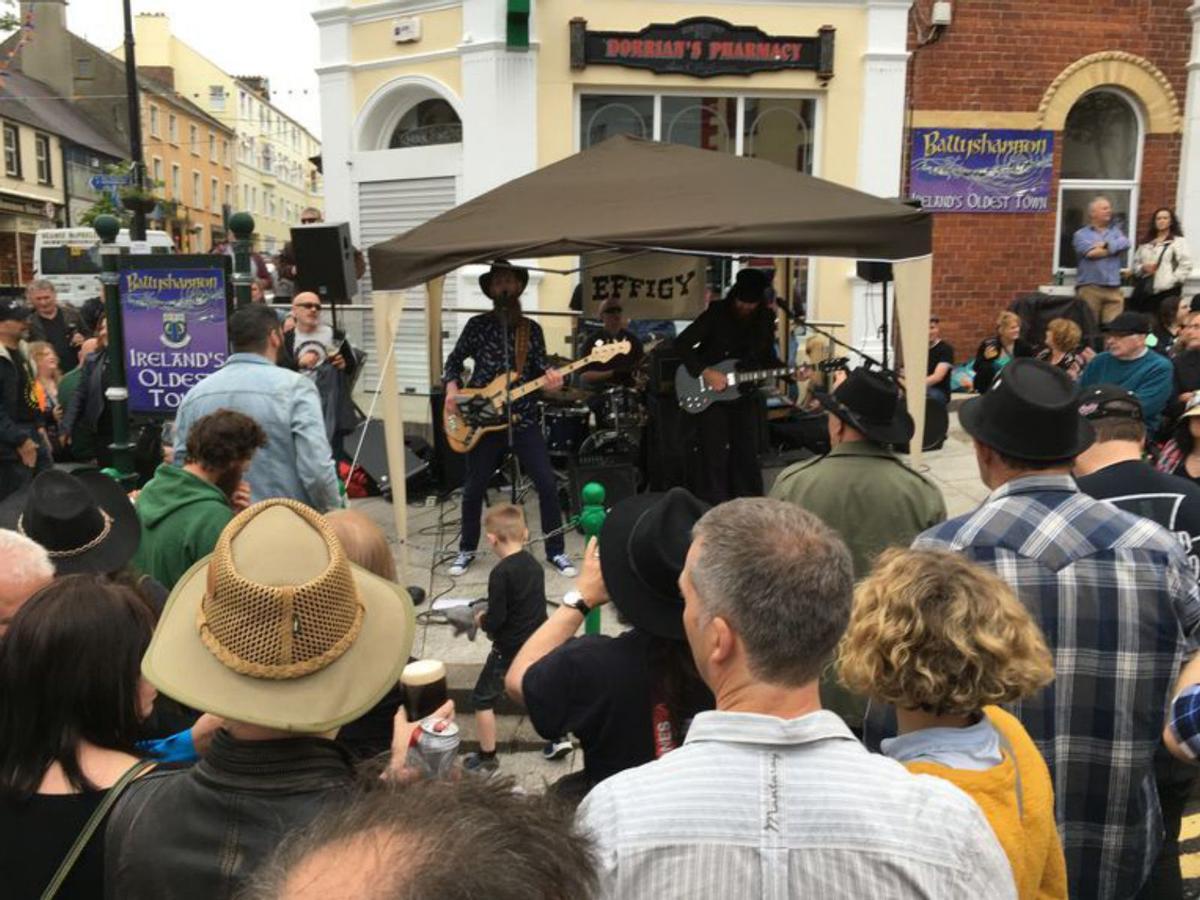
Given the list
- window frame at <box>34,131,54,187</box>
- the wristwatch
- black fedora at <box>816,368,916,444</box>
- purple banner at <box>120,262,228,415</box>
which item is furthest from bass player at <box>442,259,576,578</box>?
window frame at <box>34,131,54,187</box>

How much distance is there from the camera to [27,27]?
12.4 m

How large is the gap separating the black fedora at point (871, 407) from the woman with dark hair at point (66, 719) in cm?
246

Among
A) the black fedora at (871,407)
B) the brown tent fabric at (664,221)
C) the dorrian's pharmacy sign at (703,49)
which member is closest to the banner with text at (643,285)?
the dorrian's pharmacy sign at (703,49)

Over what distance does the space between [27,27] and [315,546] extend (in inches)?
540

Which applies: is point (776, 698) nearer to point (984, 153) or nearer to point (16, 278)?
point (984, 153)

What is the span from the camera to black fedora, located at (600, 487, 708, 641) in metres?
2.05

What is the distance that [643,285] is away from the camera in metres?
9.89

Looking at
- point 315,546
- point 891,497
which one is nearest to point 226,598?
point 315,546

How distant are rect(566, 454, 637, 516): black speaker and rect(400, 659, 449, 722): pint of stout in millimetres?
5711

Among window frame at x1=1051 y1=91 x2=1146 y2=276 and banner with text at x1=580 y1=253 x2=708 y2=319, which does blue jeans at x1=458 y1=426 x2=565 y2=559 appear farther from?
window frame at x1=1051 y1=91 x2=1146 y2=276

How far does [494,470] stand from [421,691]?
4.71m

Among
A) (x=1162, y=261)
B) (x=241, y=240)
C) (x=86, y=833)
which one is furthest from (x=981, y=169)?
(x=86, y=833)

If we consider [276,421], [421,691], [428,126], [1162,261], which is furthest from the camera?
[428,126]

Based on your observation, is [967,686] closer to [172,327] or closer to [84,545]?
[84,545]
